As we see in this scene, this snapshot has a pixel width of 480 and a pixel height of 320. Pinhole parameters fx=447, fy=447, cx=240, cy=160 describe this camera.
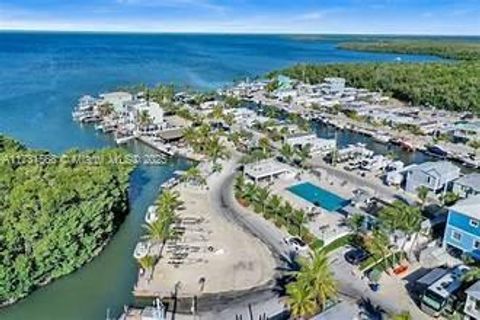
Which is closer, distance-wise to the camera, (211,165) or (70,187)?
(70,187)

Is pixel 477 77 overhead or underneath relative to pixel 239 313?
overhead

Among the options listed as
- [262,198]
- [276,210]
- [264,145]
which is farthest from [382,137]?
[276,210]

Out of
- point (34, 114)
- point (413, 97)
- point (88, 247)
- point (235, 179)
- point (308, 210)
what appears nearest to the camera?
point (88, 247)

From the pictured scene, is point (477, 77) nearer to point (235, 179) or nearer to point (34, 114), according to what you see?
point (235, 179)

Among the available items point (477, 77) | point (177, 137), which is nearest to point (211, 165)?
point (177, 137)

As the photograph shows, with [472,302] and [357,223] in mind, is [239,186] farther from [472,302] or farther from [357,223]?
[472,302]

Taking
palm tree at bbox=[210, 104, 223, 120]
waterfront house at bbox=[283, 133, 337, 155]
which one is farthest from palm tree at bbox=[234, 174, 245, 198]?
palm tree at bbox=[210, 104, 223, 120]
